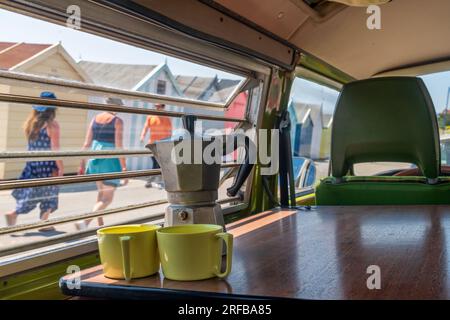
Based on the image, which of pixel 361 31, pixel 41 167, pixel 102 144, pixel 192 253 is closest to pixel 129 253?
pixel 192 253

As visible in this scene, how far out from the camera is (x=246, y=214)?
8.75 ft

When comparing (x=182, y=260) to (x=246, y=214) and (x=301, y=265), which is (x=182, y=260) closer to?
(x=301, y=265)

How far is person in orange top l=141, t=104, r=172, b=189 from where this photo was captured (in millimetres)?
2092

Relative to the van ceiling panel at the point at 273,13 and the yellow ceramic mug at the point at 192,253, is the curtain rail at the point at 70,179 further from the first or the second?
the van ceiling panel at the point at 273,13

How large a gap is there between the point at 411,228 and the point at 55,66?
1283mm

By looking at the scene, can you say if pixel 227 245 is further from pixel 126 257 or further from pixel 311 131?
pixel 311 131

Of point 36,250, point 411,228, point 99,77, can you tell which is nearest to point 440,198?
point 411,228

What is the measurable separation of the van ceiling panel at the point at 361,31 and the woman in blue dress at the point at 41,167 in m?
0.86

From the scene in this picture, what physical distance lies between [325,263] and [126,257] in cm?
45

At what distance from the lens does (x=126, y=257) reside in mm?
928

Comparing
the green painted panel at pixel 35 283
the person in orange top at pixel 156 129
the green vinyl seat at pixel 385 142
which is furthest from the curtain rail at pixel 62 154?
the green vinyl seat at pixel 385 142

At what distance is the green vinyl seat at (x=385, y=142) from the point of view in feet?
7.55

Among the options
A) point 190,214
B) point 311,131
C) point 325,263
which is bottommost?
point 325,263

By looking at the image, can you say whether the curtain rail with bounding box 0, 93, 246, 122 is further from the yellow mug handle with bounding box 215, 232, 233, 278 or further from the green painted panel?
the yellow mug handle with bounding box 215, 232, 233, 278
